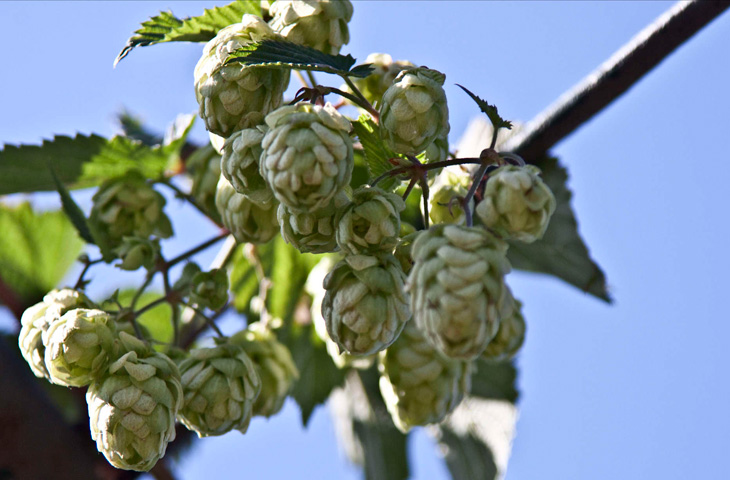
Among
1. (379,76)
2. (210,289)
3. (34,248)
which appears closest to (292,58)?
(379,76)

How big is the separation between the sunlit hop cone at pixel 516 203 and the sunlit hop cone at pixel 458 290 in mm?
62

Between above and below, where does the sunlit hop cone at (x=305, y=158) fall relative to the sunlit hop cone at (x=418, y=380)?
above

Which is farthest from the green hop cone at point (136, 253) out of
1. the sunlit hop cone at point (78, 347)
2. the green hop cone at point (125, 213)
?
the sunlit hop cone at point (78, 347)

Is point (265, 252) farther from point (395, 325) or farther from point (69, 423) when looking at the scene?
point (395, 325)

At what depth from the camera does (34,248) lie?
6.63 feet

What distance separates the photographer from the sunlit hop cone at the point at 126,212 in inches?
60.2

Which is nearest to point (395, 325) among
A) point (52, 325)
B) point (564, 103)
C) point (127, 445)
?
point (127, 445)

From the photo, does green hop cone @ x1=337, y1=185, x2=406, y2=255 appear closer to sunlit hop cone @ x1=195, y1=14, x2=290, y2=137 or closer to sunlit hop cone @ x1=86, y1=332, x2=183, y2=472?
sunlit hop cone @ x1=195, y1=14, x2=290, y2=137

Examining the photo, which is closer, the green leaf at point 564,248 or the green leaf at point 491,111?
the green leaf at point 491,111

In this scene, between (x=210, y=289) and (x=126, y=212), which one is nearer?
(x=210, y=289)

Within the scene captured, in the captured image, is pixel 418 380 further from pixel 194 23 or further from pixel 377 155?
pixel 194 23

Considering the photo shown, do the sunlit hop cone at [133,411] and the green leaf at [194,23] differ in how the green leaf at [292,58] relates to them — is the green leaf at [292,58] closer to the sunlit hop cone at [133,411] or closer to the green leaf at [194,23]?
the green leaf at [194,23]

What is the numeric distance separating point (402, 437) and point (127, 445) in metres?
0.95

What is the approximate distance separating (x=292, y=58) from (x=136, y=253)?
467mm
